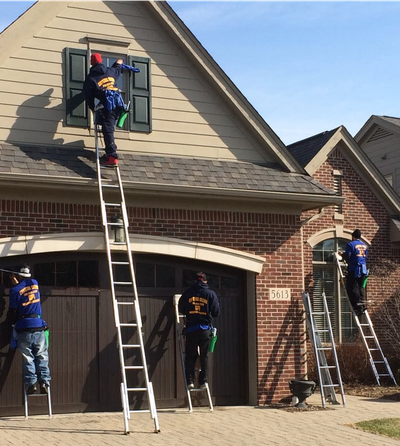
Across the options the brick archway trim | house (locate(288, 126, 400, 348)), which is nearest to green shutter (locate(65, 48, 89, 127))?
the brick archway trim

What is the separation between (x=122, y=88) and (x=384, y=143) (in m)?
12.4

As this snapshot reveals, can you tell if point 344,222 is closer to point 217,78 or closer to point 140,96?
point 217,78

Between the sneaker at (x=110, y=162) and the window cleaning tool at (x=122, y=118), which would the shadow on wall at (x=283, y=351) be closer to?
the sneaker at (x=110, y=162)

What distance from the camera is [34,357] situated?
11602 millimetres

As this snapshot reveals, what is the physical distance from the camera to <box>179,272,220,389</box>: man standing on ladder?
12.6 m

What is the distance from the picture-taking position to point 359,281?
16.0 m

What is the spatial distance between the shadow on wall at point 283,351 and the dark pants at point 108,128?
4167 mm

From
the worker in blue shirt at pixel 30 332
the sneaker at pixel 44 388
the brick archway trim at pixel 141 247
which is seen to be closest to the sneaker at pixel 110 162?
the brick archway trim at pixel 141 247

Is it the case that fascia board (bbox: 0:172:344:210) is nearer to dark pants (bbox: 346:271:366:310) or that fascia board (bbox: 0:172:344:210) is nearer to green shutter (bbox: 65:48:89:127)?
green shutter (bbox: 65:48:89:127)

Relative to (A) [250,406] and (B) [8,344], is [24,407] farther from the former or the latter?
(A) [250,406]

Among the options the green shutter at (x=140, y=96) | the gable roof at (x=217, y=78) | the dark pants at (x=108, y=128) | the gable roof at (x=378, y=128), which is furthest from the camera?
the gable roof at (x=378, y=128)

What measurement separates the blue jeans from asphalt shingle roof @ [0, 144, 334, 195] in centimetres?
241

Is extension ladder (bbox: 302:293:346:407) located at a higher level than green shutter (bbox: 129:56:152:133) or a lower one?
lower

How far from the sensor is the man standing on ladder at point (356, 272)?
51.8 feet
